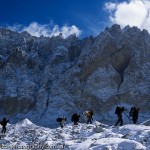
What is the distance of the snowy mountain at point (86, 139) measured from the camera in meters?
22.2

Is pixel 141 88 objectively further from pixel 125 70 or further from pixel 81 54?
pixel 81 54

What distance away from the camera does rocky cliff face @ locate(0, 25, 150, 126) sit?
449 feet

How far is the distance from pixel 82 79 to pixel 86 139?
119059mm

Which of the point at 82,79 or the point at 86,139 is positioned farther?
the point at 82,79

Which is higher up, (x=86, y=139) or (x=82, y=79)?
(x=82, y=79)

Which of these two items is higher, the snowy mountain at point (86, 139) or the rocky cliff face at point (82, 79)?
the rocky cliff face at point (82, 79)

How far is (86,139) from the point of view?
1072 inches

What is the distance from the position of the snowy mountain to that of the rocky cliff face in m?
99.8

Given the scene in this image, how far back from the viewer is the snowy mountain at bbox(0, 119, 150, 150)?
22209mm

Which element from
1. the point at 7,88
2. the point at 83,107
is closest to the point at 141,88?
the point at 83,107

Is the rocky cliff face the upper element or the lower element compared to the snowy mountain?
upper

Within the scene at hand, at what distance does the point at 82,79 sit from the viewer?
146m

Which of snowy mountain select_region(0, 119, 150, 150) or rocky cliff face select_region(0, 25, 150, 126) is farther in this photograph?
rocky cliff face select_region(0, 25, 150, 126)

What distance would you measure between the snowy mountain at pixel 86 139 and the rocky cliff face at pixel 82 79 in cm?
9982
